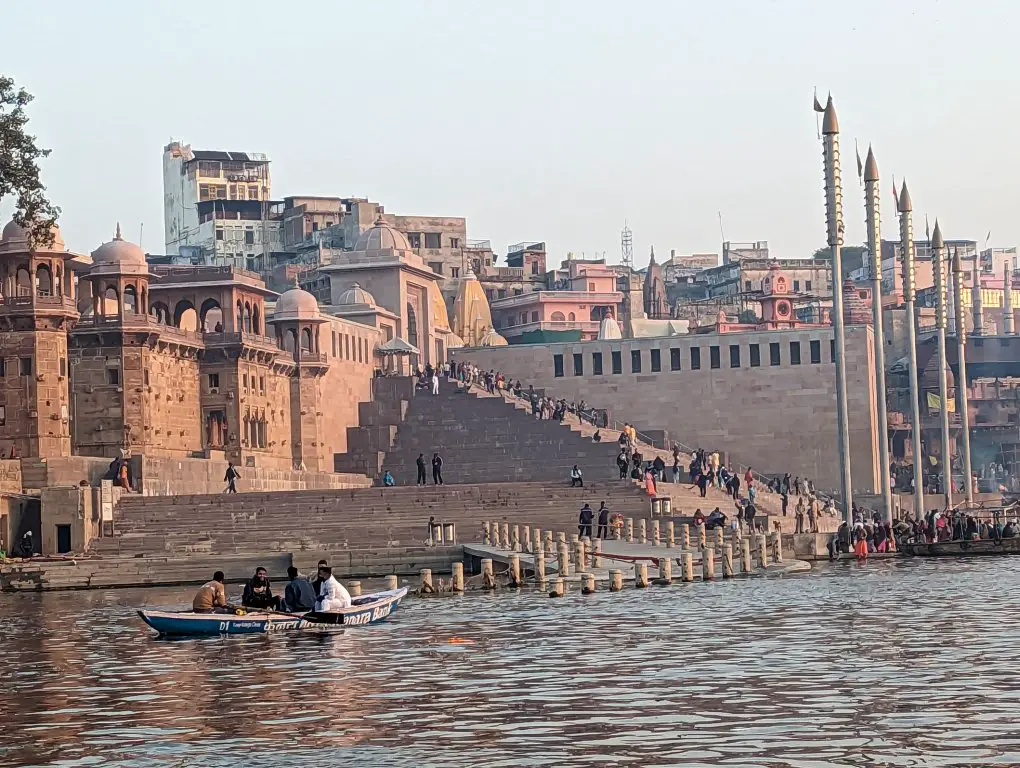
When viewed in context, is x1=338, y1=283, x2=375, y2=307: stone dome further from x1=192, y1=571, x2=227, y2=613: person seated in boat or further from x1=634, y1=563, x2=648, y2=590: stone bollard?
x1=192, y1=571, x2=227, y2=613: person seated in boat

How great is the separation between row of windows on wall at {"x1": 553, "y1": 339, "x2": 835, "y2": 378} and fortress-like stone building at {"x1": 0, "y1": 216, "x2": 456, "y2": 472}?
1064 cm

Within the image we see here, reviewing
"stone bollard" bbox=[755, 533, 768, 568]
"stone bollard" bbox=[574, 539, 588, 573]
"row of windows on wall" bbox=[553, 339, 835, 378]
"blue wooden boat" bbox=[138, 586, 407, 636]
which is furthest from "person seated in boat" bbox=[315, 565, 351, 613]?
"row of windows on wall" bbox=[553, 339, 835, 378]

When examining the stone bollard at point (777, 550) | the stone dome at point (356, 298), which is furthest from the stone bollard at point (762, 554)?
the stone dome at point (356, 298)

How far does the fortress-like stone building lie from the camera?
6100cm

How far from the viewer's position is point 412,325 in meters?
102

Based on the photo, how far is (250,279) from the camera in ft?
250

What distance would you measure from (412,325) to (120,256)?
120 ft

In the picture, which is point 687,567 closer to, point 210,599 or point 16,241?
point 210,599

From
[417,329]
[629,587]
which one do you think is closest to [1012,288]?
[417,329]

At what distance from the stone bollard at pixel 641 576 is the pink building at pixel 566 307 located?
8009cm

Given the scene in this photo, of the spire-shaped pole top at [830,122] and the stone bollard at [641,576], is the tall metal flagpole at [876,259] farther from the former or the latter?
the stone bollard at [641,576]

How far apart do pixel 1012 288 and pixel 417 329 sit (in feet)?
202

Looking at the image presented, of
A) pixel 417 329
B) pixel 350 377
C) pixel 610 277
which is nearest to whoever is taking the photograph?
pixel 350 377

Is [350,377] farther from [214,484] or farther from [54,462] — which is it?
[54,462]
